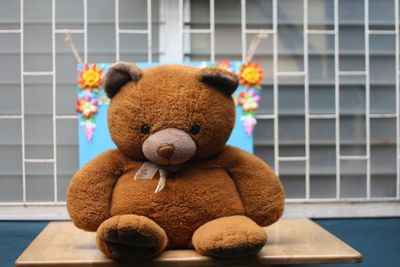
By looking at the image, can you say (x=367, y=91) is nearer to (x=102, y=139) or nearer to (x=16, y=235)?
(x=102, y=139)

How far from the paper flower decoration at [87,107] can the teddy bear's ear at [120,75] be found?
59cm

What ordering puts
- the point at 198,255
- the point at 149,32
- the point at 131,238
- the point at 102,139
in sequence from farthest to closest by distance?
the point at 149,32
the point at 102,139
the point at 198,255
the point at 131,238

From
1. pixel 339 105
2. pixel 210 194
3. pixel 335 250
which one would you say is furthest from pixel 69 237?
pixel 339 105

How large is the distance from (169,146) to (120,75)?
23 centimetres

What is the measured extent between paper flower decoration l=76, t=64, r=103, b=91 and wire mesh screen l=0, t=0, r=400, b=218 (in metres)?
0.16

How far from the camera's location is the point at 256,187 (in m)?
1.48

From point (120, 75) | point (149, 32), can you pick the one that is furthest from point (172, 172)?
point (149, 32)

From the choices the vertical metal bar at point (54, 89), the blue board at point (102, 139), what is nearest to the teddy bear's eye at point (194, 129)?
the blue board at point (102, 139)

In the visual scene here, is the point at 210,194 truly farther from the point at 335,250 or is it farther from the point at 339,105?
the point at 339,105

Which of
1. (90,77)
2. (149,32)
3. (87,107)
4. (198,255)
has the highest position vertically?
(149,32)

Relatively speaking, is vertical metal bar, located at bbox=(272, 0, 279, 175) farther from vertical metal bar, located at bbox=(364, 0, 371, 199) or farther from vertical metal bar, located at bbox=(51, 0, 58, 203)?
vertical metal bar, located at bbox=(51, 0, 58, 203)

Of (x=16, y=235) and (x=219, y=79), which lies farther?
(x=16, y=235)

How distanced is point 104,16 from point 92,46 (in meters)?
0.12

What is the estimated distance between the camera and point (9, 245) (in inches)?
79.5
